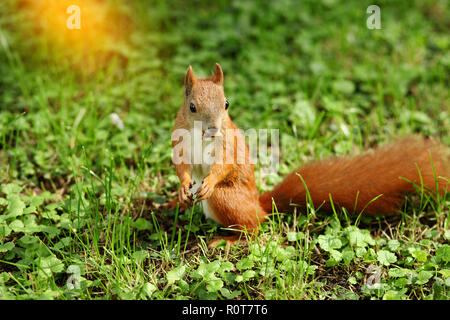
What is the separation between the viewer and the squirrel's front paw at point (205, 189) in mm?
1811

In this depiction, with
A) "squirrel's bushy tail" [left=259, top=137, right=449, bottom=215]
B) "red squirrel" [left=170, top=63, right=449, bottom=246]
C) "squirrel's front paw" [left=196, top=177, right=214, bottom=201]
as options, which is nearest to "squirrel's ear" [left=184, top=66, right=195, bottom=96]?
"red squirrel" [left=170, top=63, right=449, bottom=246]

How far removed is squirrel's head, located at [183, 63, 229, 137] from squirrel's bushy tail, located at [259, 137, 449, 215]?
18.8 inches

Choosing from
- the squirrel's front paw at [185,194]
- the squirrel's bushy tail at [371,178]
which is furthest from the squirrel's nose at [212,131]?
the squirrel's bushy tail at [371,178]

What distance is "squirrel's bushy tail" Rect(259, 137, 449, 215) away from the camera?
1987mm

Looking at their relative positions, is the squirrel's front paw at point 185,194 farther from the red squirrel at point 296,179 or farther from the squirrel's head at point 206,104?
the squirrel's head at point 206,104

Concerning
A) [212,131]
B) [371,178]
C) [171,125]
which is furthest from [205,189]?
[171,125]

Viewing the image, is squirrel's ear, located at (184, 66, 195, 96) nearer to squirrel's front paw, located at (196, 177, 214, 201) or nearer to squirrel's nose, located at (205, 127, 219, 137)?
squirrel's nose, located at (205, 127, 219, 137)

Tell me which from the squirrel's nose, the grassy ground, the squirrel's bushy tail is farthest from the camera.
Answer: the squirrel's bushy tail

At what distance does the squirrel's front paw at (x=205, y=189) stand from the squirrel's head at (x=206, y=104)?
21 cm

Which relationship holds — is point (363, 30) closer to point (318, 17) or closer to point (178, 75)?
point (318, 17)

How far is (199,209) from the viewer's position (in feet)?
7.01

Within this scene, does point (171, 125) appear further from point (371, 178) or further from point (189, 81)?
point (371, 178)

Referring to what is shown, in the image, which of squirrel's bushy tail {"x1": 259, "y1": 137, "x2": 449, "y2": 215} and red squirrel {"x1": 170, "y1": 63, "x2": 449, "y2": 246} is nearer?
red squirrel {"x1": 170, "y1": 63, "x2": 449, "y2": 246}
